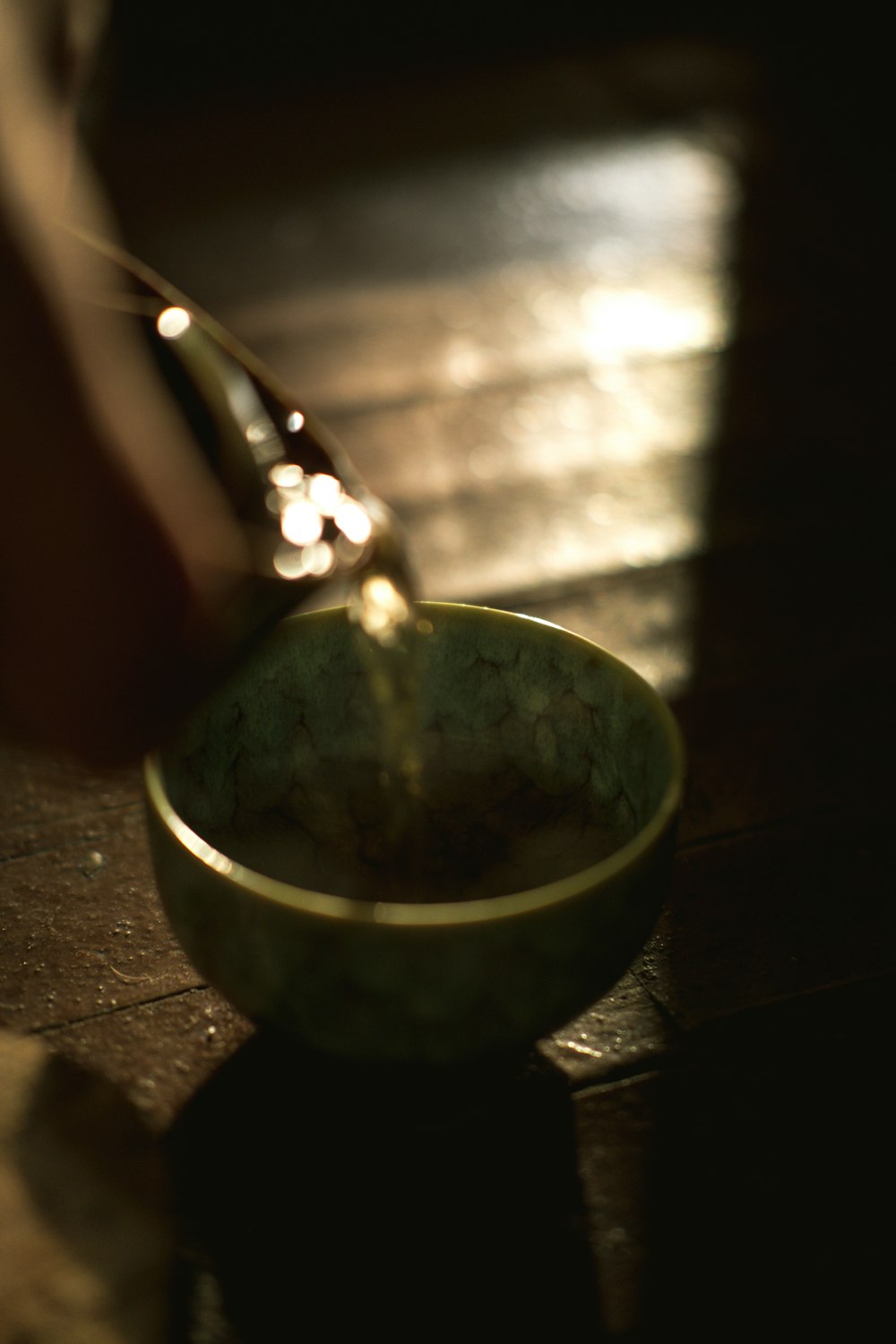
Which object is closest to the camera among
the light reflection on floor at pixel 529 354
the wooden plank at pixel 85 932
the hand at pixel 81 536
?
the hand at pixel 81 536

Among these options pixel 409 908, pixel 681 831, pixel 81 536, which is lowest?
pixel 681 831

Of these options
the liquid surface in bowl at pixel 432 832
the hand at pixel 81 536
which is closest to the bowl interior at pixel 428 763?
the liquid surface in bowl at pixel 432 832

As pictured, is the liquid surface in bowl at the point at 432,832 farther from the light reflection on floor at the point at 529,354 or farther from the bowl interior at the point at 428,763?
the light reflection on floor at the point at 529,354

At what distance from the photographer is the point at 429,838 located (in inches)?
24.3

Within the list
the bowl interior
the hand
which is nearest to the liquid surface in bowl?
the bowl interior

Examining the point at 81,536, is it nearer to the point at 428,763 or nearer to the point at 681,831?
the point at 428,763

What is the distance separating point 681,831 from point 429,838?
140 millimetres

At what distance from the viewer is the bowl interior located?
0.57 m

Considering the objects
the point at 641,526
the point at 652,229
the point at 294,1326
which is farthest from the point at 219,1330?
the point at 652,229

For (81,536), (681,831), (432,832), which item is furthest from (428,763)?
(81,536)

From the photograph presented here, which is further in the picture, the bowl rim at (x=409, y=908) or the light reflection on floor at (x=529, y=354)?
the light reflection on floor at (x=529, y=354)

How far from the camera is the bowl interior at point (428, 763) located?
57cm

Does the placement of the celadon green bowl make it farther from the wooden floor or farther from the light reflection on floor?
the light reflection on floor

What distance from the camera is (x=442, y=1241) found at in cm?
45
